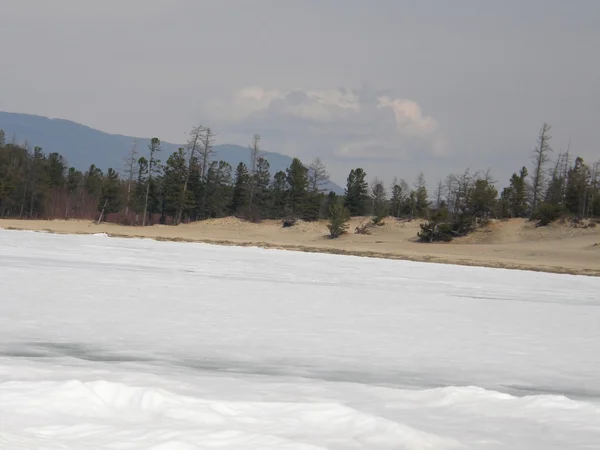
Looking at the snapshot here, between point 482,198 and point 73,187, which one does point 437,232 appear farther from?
point 73,187

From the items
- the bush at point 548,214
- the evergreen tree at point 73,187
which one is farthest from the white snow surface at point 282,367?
the evergreen tree at point 73,187

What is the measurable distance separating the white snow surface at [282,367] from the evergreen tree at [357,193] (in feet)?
→ 159

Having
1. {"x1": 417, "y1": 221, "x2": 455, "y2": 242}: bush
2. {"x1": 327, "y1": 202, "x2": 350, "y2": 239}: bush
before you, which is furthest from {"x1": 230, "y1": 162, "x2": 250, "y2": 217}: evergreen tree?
{"x1": 417, "y1": 221, "x2": 455, "y2": 242}: bush

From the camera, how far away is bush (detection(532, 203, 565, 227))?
47.1m

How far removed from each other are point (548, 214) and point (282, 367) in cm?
4317

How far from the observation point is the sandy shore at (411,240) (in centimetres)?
3412

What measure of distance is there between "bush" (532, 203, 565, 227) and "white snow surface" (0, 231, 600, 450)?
106 ft

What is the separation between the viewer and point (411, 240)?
46.8 metres

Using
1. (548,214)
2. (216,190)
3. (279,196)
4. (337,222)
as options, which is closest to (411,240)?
(337,222)

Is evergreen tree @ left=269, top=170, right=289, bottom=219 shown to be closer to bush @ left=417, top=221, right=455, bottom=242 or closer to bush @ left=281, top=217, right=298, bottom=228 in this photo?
bush @ left=281, top=217, right=298, bottom=228

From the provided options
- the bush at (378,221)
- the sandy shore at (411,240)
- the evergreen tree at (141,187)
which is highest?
the evergreen tree at (141,187)

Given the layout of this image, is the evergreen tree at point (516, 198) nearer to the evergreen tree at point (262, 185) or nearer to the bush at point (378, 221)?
the bush at point (378, 221)

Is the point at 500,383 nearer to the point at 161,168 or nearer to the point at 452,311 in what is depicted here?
the point at 452,311

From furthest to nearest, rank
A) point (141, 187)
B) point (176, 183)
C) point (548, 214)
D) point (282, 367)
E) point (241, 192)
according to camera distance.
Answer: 1. point (141, 187)
2. point (241, 192)
3. point (176, 183)
4. point (548, 214)
5. point (282, 367)
